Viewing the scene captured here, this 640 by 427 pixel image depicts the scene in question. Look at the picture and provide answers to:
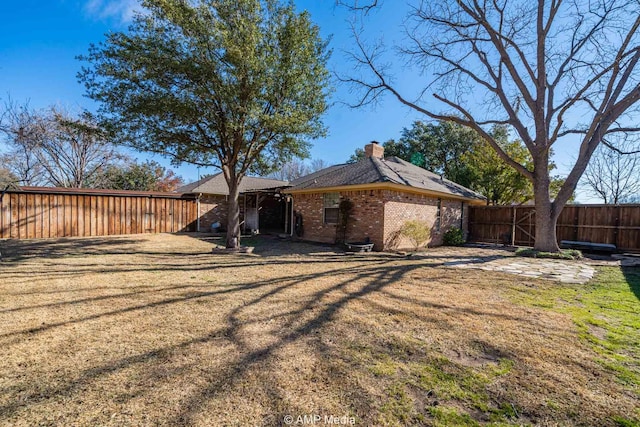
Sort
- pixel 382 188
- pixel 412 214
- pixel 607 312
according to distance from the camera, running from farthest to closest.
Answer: pixel 412 214, pixel 382 188, pixel 607 312

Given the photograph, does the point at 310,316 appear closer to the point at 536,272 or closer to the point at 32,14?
the point at 536,272

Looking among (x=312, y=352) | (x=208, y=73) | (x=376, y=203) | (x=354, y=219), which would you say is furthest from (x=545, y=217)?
(x=208, y=73)

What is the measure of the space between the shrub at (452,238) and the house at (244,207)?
8.06 m

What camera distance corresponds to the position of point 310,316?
377cm

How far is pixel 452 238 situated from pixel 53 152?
83.9ft

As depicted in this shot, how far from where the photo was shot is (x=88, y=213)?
523 inches

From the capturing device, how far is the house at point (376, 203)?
32.9 ft

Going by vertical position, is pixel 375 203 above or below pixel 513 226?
above

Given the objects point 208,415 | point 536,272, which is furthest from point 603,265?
point 208,415

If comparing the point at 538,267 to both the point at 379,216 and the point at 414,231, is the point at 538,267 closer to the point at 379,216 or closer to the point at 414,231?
the point at 414,231

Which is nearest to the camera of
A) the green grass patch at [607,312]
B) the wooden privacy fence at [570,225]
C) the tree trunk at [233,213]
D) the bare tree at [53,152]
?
the green grass patch at [607,312]

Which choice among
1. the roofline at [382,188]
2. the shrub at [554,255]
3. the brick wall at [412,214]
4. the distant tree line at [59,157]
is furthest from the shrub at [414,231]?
the distant tree line at [59,157]

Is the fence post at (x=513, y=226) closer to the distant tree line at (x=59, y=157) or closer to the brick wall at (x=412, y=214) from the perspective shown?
the brick wall at (x=412, y=214)

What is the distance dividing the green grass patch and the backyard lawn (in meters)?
0.03
